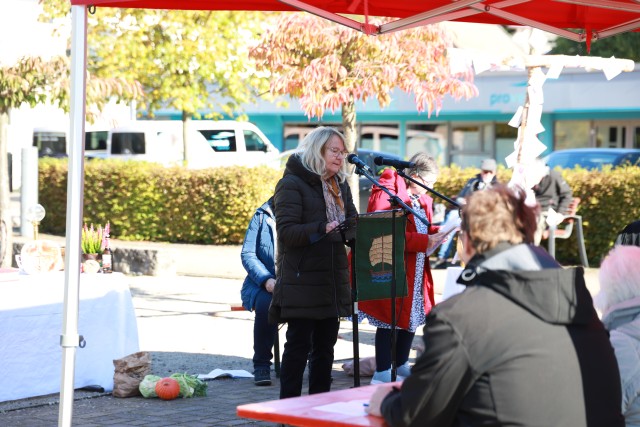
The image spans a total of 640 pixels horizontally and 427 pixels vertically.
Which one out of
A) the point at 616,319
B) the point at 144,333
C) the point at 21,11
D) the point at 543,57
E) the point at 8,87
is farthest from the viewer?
the point at 21,11

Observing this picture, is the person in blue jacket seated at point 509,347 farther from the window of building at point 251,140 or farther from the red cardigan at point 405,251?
the window of building at point 251,140

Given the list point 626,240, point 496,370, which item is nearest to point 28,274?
point 626,240

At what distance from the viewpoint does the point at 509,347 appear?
125 inches

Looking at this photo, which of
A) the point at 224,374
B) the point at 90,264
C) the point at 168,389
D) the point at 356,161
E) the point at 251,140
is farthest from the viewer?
the point at 251,140

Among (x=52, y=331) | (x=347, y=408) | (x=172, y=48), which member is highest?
(x=172, y=48)

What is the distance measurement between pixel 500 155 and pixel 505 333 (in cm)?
3132

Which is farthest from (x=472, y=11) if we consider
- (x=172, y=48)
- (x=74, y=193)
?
(x=172, y=48)

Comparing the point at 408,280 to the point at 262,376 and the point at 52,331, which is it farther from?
the point at 52,331

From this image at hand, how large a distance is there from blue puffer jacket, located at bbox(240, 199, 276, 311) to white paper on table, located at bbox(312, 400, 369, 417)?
4075 mm

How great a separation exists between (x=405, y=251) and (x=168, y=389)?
1857 mm

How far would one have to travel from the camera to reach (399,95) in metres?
33.2

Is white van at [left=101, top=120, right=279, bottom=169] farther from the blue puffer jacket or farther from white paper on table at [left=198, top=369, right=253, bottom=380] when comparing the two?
the blue puffer jacket

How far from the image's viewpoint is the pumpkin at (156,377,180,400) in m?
7.37

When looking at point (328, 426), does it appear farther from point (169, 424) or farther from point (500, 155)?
point (500, 155)
